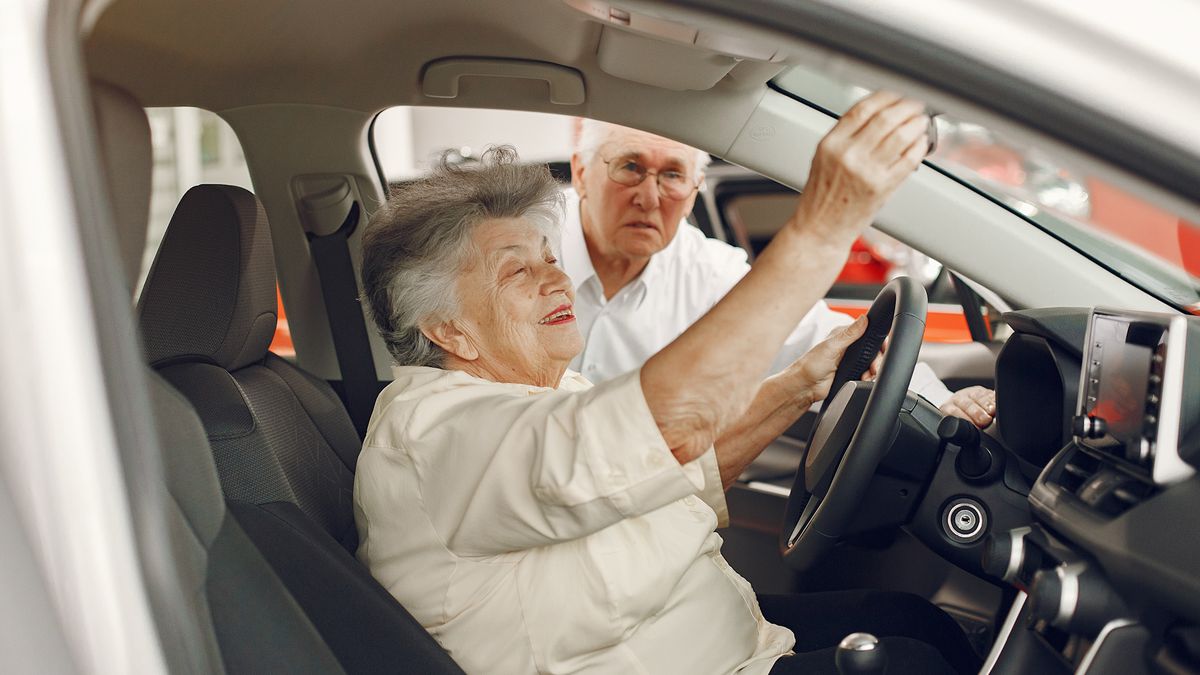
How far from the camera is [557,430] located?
107 cm

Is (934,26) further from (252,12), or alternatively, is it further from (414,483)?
(252,12)

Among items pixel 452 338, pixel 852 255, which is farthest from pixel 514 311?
pixel 852 255

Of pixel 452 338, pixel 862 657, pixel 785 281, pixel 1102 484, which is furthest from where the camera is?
pixel 452 338

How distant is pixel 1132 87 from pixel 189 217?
119 cm

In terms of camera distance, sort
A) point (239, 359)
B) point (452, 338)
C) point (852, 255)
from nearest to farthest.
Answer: point (452, 338), point (239, 359), point (852, 255)

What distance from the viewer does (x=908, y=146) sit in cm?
85

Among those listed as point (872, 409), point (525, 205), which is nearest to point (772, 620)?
point (872, 409)

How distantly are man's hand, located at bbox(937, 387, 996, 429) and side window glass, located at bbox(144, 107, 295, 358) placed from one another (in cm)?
106

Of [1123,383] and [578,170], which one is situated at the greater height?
[1123,383]

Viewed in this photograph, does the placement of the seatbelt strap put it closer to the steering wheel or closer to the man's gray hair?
the man's gray hair

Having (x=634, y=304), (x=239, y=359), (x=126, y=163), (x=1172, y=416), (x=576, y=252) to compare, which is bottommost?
(x=634, y=304)

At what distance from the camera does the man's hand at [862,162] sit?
33.2 inches

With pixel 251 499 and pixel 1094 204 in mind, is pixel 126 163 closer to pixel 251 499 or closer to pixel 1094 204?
pixel 251 499

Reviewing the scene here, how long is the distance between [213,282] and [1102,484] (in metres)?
1.12
